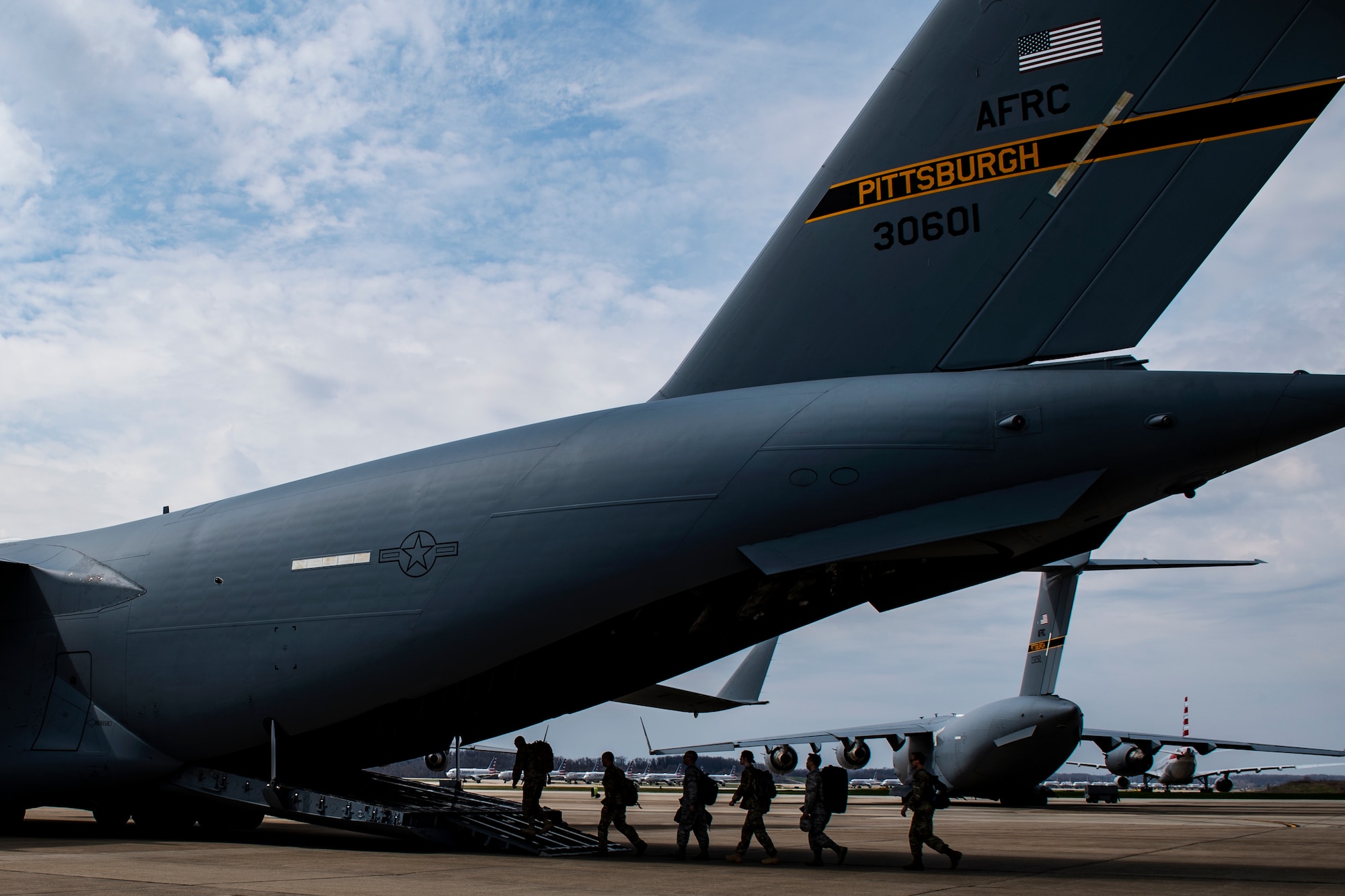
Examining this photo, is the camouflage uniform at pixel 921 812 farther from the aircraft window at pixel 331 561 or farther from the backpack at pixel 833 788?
the aircraft window at pixel 331 561

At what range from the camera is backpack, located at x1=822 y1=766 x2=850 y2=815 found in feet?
32.0

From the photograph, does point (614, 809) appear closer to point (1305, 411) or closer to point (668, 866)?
point (668, 866)

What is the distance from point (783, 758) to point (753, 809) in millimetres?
23618

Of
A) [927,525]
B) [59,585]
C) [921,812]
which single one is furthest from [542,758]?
[59,585]

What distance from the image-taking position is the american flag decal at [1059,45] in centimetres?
862

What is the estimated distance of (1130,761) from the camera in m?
35.1

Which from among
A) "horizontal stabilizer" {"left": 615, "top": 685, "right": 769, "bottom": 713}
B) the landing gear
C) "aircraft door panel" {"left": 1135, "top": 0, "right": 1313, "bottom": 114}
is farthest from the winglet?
"aircraft door panel" {"left": 1135, "top": 0, "right": 1313, "bottom": 114}

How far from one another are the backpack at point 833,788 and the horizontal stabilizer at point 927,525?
2228 millimetres

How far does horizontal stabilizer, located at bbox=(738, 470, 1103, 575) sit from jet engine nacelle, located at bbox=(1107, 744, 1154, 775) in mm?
29487

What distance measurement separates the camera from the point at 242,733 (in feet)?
36.4

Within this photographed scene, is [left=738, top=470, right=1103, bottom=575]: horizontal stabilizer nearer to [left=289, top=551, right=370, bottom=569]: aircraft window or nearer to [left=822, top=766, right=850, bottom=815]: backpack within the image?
[left=822, top=766, right=850, bottom=815]: backpack

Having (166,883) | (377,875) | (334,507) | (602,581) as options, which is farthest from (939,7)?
(166,883)

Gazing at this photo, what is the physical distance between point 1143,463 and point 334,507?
769 centimetres

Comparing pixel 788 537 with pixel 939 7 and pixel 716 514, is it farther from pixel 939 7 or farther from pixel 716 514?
pixel 939 7
